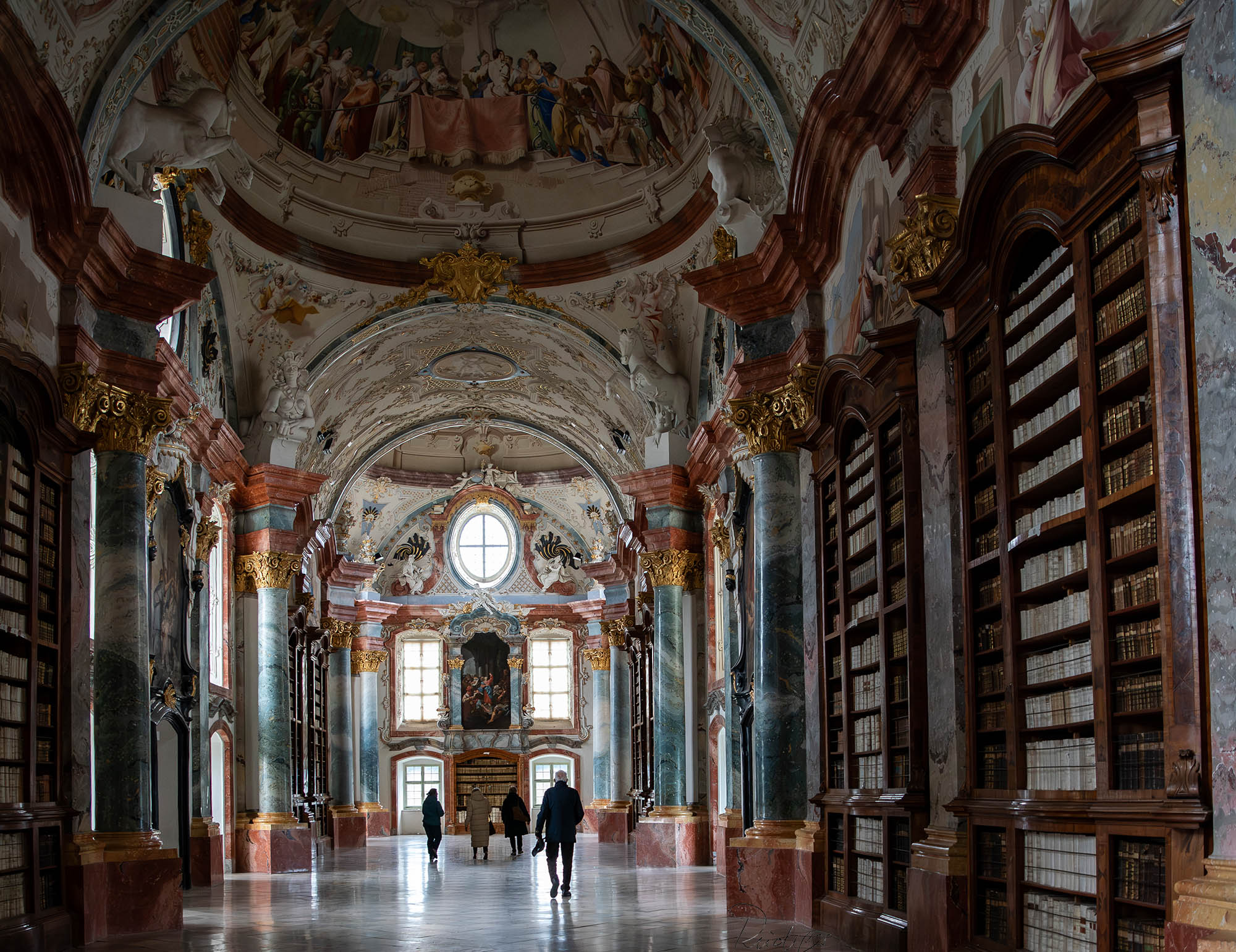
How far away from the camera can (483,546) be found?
38.4 m

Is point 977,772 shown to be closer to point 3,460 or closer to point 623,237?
point 3,460

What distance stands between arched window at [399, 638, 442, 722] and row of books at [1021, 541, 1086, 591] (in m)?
31.5

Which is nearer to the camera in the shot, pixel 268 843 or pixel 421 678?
pixel 268 843

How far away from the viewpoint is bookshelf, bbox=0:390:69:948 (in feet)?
34.7

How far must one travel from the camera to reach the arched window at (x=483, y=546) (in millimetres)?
38094

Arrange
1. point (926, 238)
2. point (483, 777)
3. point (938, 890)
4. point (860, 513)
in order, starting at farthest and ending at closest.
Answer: point (483, 777)
point (860, 513)
point (926, 238)
point (938, 890)

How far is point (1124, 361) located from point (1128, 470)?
1.61 feet

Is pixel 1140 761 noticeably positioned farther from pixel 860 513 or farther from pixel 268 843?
pixel 268 843

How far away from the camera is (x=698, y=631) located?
23625 mm

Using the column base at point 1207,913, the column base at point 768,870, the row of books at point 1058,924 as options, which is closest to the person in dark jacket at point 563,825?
the column base at point 768,870

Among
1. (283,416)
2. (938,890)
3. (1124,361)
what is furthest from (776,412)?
(283,416)

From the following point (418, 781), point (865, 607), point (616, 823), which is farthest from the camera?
point (418, 781)

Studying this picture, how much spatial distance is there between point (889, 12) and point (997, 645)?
Answer: 444cm

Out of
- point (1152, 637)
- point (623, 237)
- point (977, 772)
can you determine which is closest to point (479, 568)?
point (623, 237)
